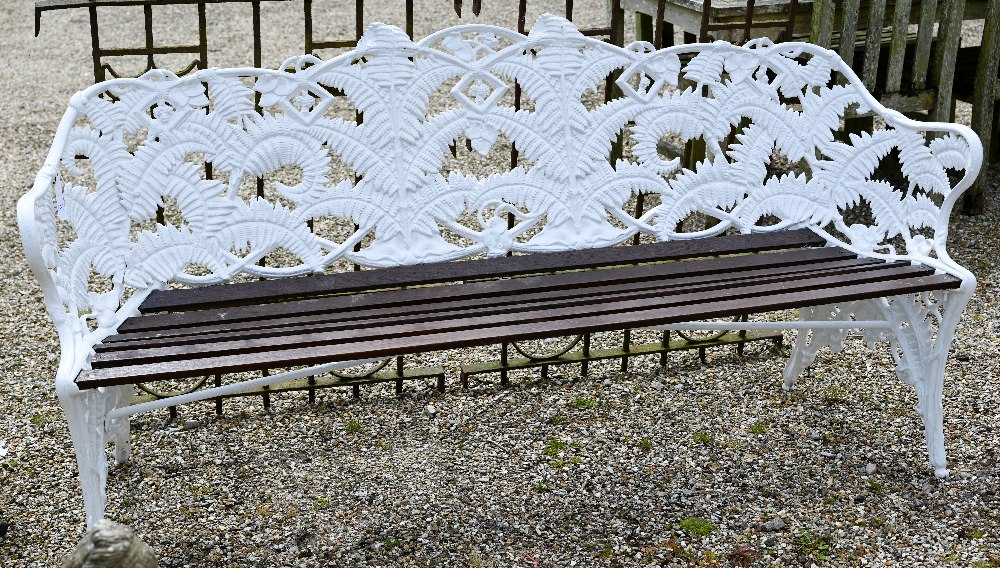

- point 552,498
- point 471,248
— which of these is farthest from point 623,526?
point 471,248

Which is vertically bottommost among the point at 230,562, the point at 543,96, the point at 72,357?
the point at 230,562

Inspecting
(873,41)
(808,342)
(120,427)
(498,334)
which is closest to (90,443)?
(120,427)

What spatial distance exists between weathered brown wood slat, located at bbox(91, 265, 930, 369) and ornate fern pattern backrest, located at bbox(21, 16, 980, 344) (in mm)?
242

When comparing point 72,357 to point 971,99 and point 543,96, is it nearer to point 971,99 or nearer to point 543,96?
point 543,96

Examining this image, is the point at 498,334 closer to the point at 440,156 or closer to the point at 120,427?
the point at 440,156

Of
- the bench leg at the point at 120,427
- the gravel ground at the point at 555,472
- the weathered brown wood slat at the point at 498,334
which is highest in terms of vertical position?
the weathered brown wood slat at the point at 498,334

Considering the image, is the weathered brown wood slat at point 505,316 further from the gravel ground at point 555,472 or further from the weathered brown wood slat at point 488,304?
the gravel ground at point 555,472

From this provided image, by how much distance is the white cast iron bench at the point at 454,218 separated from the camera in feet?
9.93

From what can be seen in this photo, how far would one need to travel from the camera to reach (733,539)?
3238 mm

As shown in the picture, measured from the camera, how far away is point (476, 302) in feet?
Answer: 10.6

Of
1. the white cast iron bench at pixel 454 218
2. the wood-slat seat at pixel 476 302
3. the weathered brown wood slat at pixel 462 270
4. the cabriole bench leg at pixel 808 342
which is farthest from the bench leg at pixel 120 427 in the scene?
the cabriole bench leg at pixel 808 342

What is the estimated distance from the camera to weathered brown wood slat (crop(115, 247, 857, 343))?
3.11 m

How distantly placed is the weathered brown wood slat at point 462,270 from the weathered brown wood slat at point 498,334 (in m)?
0.40

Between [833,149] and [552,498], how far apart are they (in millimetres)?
1546
